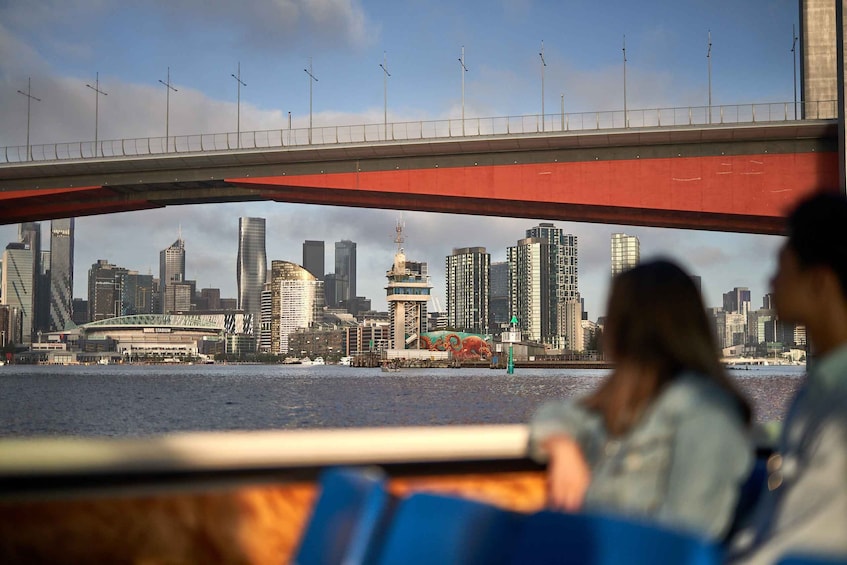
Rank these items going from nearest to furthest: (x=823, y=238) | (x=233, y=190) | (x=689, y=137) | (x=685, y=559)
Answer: (x=685, y=559), (x=823, y=238), (x=689, y=137), (x=233, y=190)

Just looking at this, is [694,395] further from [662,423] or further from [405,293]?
[405,293]

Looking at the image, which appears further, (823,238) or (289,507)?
(289,507)

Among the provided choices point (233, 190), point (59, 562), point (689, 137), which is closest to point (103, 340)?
point (233, 190)

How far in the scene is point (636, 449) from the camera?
6.70ft

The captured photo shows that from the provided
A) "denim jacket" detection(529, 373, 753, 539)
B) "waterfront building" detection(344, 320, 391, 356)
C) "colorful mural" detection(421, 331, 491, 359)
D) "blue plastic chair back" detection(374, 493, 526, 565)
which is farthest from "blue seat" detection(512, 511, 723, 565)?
"waterfront building" detection(344, 320, 391, 356)

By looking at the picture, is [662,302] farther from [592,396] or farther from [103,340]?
[103,340]

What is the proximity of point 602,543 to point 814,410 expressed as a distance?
0.76m

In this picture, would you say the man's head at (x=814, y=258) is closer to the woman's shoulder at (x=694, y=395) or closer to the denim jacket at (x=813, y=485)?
the denim jacket at (x=813, y=485)

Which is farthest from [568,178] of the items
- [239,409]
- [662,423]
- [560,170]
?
[662,423]

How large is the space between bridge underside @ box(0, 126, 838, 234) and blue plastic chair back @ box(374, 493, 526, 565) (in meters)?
21.8

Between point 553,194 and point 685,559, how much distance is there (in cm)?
2334

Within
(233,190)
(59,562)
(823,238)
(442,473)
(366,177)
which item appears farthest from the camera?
(233,190)

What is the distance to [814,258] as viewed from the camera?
2049mm

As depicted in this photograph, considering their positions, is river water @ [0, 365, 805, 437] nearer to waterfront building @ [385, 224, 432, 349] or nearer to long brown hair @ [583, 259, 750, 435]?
long brown hair @ [583, 259, 750, 435]
